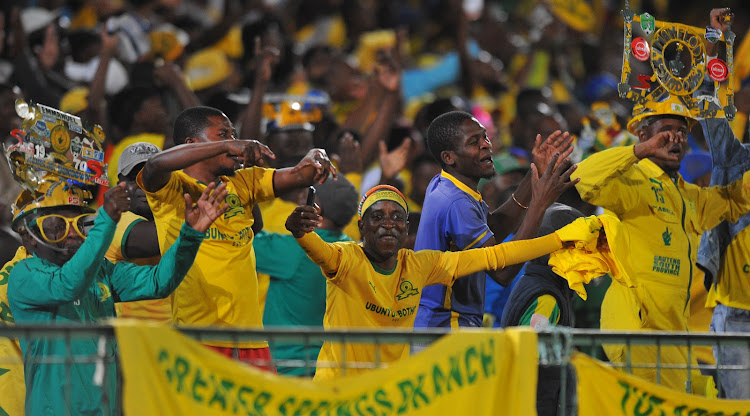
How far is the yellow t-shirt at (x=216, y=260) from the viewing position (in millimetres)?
5066

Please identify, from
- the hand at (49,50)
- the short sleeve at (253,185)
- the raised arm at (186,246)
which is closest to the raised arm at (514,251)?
the short sleeve at (253,185)

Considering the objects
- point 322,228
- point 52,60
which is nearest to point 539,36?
point 52,60

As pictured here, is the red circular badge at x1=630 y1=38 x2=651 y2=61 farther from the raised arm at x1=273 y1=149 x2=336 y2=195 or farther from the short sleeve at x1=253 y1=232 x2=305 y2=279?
the short sleeve at x1=253 y1=232 x2=305 y2=279

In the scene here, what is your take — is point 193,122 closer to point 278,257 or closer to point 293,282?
point 278,257

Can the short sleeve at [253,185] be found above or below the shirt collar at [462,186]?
below

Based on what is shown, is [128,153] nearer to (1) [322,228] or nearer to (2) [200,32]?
(1) [322,228]

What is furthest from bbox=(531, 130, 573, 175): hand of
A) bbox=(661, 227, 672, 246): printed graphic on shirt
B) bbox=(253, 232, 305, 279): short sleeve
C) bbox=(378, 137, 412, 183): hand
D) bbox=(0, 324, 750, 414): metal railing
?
bbox=(378, 137, 412, 183): hand

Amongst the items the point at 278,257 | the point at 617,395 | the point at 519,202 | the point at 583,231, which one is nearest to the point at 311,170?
the point at 583,231

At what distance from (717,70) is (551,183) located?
131 cm

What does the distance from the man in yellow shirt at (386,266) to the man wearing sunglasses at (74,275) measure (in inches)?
22.4

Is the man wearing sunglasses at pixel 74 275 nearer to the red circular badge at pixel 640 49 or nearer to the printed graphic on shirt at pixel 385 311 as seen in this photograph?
the printed graphic on shirt at pixel 385 311

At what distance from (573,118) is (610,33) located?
3.53 metres

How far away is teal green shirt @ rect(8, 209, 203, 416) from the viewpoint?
174 inches

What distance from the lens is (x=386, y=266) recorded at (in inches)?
201
